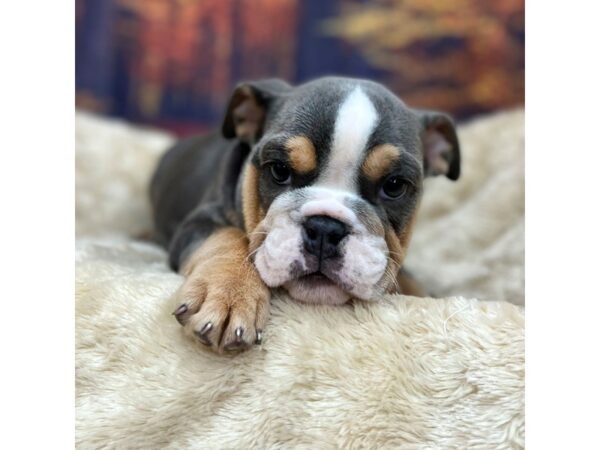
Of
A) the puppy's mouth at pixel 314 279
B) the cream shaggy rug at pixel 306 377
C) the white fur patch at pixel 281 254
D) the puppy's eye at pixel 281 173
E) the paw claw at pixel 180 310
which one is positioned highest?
the puppy's eye at pixel 281 173

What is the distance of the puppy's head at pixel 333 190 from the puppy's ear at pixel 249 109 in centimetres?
7

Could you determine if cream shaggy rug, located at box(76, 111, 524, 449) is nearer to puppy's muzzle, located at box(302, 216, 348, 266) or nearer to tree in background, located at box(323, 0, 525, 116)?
puppy's muzzle, located at box(302, 216, 348, 266)

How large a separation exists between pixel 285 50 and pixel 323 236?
3587 millimetres

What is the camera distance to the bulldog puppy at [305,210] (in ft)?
6.39

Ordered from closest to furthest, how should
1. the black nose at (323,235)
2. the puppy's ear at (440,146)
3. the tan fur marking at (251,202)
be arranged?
1. the black nose at (323,235)
2. the tan fur marking at (251,202)
3. the puppy's ear at (440,146)

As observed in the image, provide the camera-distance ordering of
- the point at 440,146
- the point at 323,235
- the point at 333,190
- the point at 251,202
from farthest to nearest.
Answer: the point at 440,146, the point at 251,202, the point at 333,190, the point at 323,235

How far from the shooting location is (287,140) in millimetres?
2197

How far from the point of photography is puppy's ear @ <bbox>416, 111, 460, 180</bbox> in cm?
277

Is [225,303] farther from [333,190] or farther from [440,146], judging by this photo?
[440,146]

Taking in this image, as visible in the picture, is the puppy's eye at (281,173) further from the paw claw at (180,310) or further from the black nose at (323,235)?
the paw claw at (180,310)

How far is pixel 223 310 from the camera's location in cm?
184

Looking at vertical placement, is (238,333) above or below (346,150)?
below

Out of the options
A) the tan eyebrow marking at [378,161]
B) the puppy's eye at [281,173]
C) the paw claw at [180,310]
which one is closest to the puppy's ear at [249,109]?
the puppy's eye at [281,173]

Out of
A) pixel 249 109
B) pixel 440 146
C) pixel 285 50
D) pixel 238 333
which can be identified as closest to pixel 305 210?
pixel 238 333
